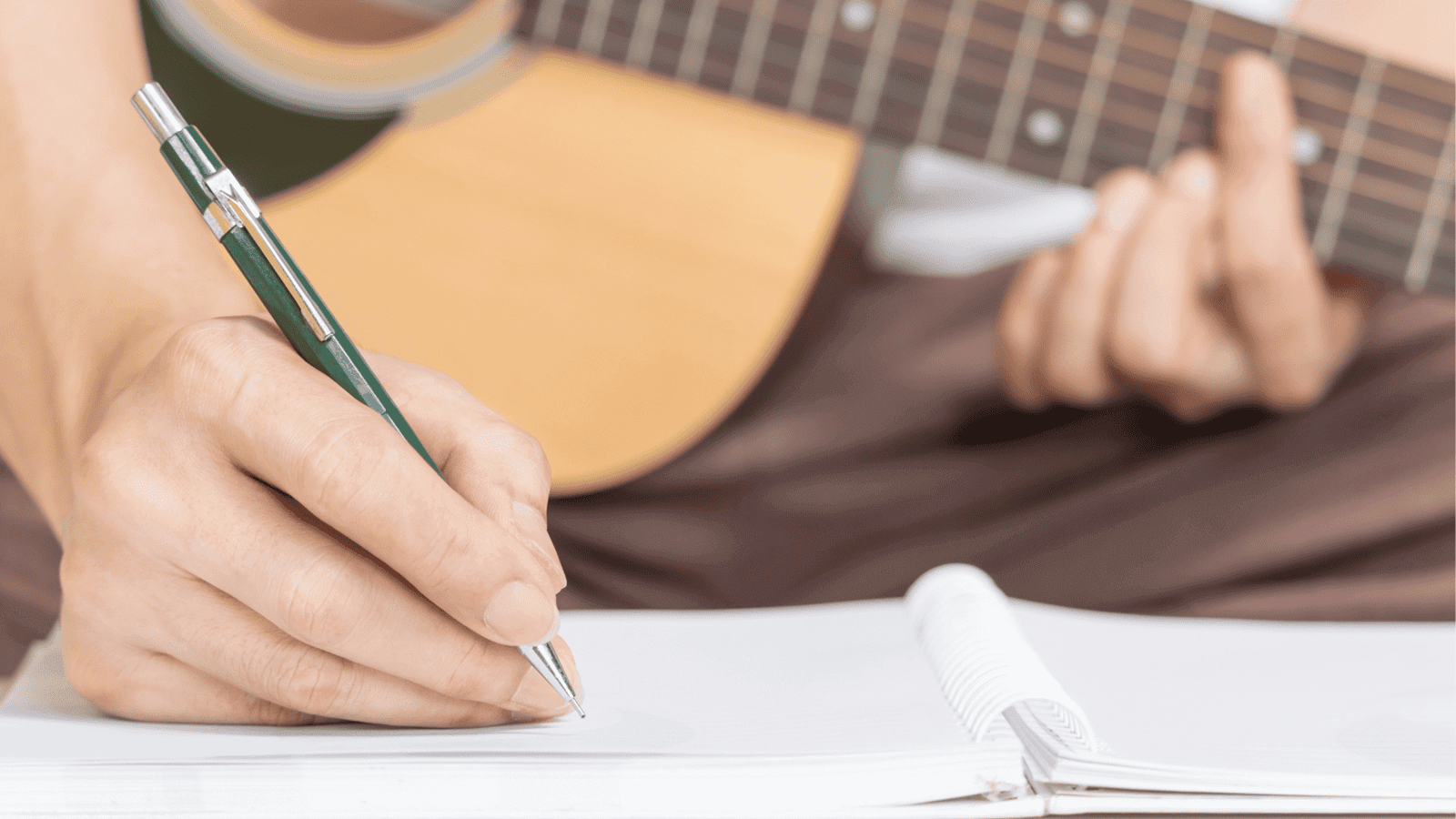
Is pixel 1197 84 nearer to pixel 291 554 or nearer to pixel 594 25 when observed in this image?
pixel 594 25

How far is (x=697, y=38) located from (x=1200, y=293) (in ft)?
0.92

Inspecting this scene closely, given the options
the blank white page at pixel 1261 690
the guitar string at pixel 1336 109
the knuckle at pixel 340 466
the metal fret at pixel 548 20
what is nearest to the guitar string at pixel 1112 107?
the guitar string at pixel 1336 109

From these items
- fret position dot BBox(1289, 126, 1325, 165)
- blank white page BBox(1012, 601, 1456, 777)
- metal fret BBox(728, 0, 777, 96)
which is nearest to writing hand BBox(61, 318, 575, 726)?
blank white page BBox(1012, 601, 1456, 777)

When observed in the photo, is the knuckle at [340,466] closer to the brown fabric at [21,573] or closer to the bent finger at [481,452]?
the bent finger at [481,452]

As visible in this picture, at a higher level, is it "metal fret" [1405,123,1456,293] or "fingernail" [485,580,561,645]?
"metal fret" [1405,123,1456,293]

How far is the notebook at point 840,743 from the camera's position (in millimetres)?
162

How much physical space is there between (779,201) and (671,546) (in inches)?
7.0

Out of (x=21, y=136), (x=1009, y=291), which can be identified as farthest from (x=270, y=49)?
(x=1009, y=291)

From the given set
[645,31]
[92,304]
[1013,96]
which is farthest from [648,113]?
[92,304]

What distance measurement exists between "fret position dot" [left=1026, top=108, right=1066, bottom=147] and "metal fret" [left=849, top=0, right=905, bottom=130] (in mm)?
71

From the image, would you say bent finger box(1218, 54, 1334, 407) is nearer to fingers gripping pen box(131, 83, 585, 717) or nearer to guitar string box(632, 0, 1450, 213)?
guitar string box(632, 0, 1450, 213)

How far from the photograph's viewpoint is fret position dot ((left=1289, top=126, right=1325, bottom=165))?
44cm

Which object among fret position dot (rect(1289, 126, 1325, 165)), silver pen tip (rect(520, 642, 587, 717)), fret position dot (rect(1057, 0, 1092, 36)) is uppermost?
fret position dot (rect(1289, 126, 1325, 165))

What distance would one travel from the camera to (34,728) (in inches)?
7.4
